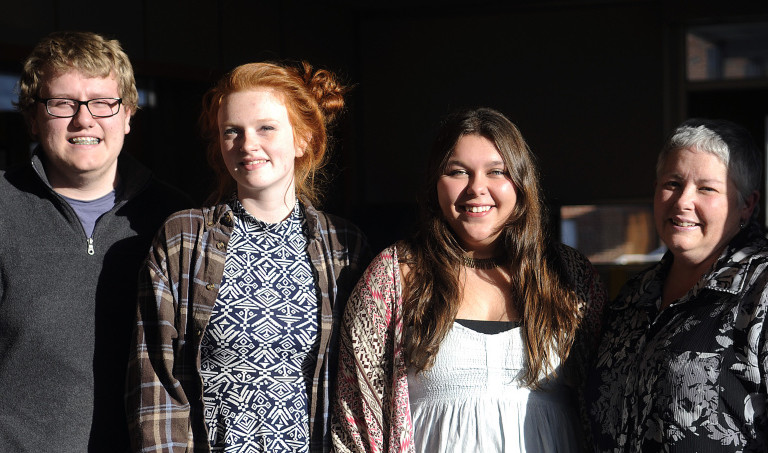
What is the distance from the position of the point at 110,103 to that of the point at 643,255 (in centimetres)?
546

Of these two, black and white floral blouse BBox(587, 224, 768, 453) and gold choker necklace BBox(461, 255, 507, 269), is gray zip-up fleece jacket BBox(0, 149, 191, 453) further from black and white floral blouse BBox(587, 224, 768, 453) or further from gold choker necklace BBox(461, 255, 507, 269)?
black and white floral blouse BBox(587, 224, 768, 453)

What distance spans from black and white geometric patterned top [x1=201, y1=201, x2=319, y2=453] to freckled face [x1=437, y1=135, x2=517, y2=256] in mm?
444

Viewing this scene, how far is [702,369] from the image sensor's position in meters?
1.86

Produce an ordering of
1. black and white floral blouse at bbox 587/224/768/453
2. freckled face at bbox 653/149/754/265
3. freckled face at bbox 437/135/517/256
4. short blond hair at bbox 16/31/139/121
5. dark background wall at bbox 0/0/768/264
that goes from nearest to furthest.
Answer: black and white floral blouse at bbox 587/224/768/453
freckled face at bbox 653/149/754/265
freckled face at bbox 437/135/517/256
short blond hair at bbox 16/31/139/121
dark background wall at bbox 0/0/768/264

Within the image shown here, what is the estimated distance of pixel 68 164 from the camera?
2.27 metres

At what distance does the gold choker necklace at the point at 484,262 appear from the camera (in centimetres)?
231

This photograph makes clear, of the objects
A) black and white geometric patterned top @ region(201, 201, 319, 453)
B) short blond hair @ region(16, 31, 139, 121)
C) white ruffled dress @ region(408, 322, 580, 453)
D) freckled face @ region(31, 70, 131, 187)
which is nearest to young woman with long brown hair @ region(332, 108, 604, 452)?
white ruffled dress @ region(408, 322, 580, 453)

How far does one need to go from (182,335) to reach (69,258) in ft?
1.27

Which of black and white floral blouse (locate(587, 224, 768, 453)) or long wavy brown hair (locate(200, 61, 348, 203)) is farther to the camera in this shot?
long wavy brown hair (locate(200, 61, 348, 203))

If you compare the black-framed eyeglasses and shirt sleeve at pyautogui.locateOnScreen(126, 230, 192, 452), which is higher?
the black-framed eyeglasses

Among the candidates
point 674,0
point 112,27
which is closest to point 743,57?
point 674,0

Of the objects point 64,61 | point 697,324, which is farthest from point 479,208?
point 64,61

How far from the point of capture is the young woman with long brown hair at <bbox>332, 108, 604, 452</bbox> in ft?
7.08

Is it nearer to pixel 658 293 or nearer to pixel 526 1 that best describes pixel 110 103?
pixel 658 293
